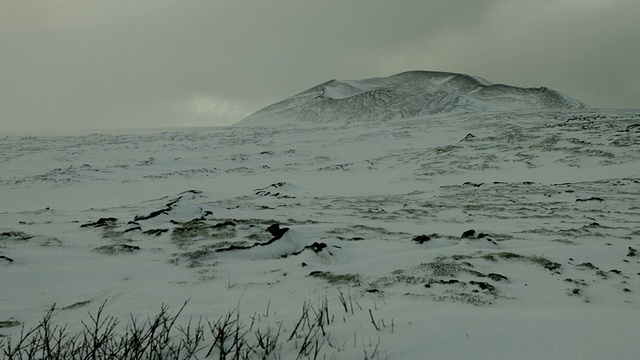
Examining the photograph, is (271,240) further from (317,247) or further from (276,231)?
(317,247)

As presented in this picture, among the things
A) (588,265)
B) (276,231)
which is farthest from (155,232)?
(588,265)

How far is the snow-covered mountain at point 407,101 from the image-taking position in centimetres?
8069

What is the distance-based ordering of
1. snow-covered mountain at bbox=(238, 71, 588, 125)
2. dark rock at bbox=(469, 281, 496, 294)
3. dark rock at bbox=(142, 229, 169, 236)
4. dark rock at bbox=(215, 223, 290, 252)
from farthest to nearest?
snow-covered mountain at bbox=(238, 71, 588, 125)
dark rock at bbox=(142, 229, 169, 236)
dark rock at bbox=(215, 223, 290, 252)
dark rock at bbox=(469, 281, 496, 294)

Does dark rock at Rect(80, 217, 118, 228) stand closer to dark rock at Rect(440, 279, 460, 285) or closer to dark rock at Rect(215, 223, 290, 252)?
dark rock at Rect(215, 223, 290, 252)

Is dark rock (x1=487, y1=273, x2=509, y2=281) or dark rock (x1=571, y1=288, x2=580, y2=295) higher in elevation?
dark rock (x1=571, y1=288, x2=580, y2=295)

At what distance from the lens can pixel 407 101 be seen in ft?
281

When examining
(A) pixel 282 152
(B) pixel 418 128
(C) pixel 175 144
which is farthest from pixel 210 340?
(B) pixel 418 128

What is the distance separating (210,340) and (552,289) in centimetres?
292

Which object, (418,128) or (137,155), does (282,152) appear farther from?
(418,128)

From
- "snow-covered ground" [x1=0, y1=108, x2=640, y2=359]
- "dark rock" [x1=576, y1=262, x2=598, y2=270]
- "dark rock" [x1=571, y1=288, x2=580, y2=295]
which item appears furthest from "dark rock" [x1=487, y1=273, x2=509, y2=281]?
"dark rock" [x1=576, y1=262, x2=598, y2=270]

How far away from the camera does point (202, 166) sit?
78.4 feet

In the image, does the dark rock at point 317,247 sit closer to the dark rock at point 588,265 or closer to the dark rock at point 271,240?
the dark rock at point 271,240

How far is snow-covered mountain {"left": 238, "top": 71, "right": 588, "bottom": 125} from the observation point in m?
80.7

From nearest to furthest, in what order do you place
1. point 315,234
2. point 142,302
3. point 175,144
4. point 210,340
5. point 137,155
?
point 210,340 → point 142,302 → point 315,234 → point 137,155 → point 175,144
